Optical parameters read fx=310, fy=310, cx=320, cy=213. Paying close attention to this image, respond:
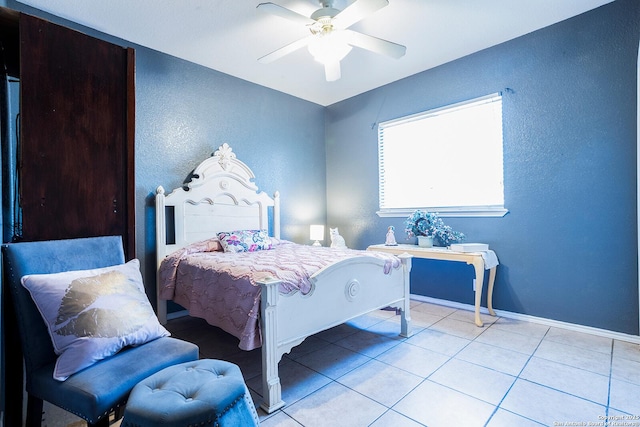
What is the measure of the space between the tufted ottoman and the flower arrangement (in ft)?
8.69

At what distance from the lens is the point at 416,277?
12.7 feet

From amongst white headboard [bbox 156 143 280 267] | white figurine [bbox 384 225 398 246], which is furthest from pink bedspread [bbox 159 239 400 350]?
white figurine [bbox 384 225 398 246]

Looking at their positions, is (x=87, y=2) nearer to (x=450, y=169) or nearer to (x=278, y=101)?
(x=278, y=101)

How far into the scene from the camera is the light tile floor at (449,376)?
1.64 m

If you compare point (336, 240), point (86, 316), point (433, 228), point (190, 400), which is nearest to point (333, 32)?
point (433, 228)

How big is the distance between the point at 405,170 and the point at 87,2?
354 cm

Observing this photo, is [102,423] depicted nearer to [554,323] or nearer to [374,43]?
[374,43]

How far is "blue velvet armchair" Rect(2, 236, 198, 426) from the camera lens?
1174 mm

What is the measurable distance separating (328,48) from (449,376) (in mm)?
2610

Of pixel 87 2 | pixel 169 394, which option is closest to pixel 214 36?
pixel 87 2

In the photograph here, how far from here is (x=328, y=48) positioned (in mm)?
2564

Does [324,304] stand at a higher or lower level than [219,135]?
lower

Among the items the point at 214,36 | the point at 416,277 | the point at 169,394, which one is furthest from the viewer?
the point at 416,277

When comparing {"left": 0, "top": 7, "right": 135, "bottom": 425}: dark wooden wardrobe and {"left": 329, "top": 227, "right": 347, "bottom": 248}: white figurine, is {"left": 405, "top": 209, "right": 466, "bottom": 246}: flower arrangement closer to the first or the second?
{"left": 329, "top": 227, "right": 347, "bottom": 248}: white figurine
